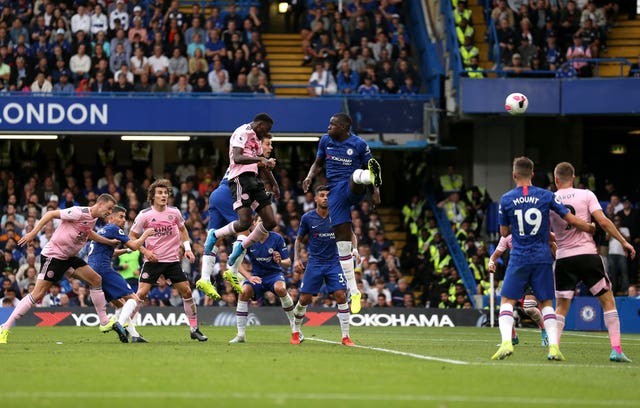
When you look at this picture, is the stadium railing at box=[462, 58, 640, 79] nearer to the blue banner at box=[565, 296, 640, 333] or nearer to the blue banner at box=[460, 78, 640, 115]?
the blue banner at box=[460, 78, 640, 115]

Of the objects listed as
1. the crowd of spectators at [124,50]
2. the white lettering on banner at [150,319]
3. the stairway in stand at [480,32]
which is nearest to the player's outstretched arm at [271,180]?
the white lettering on banner at [150,319]

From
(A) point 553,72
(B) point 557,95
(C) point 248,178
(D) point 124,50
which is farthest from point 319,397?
(D) point 124,50

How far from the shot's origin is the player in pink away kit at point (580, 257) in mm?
14195

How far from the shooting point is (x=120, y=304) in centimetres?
1942

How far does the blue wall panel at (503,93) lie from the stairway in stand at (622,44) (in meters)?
3.38

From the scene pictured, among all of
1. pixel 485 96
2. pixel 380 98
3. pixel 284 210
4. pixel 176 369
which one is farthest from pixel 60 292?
pixel 176 369

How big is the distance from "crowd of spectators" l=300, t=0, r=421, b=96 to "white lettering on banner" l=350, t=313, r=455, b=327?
7432mm

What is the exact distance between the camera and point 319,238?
725 inches

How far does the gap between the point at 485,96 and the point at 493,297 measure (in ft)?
21.5

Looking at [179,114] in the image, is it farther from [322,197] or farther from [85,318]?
[322,197]

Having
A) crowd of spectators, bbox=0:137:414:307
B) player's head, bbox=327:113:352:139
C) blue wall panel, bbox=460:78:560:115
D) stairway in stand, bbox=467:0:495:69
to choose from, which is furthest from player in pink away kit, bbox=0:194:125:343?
stairway in stand, bbox=467:0:495:69

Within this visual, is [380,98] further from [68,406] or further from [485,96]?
[68,406]

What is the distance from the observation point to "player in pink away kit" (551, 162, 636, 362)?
14195mm

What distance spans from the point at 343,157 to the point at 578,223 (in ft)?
12.6
